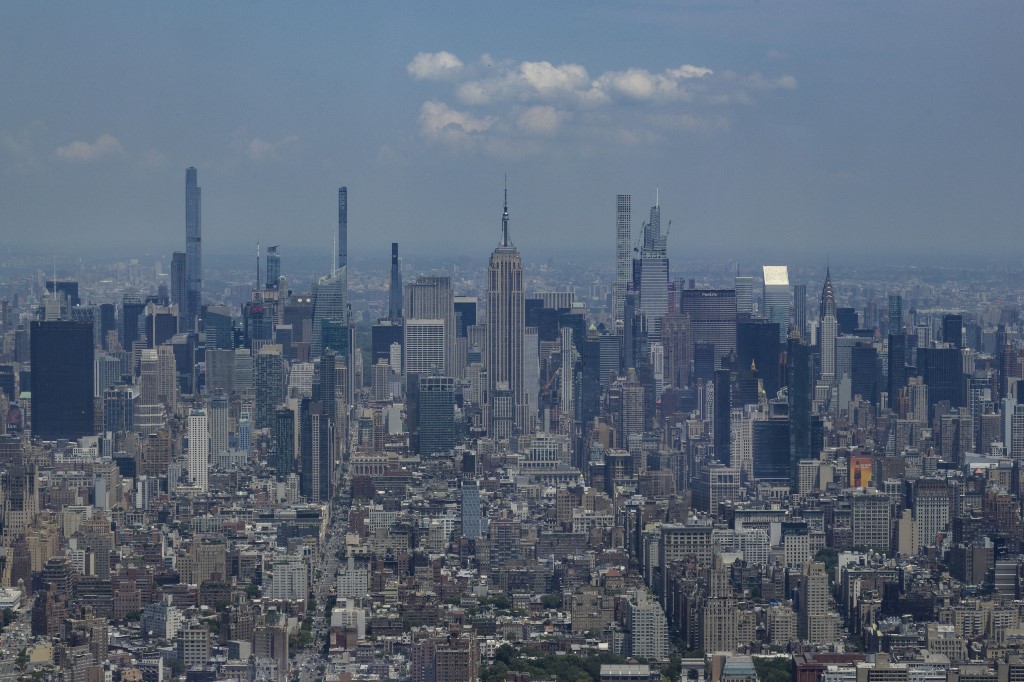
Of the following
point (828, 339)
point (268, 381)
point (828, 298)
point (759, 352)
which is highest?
point (828, 298)

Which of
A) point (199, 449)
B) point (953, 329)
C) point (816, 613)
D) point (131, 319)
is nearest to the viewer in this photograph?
point (816, 613)

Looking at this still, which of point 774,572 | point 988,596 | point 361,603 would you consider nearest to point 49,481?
point 361,603

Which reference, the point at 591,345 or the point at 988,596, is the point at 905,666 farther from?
the point at 591,345

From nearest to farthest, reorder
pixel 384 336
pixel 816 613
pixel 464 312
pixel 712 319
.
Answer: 1. pixel 816 613
2. pixel 712 319
3. pixel 384 336
4. pixel 464 312

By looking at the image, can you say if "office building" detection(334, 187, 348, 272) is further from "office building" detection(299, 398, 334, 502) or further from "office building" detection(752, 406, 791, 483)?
"office building" detection(752, 406, 791, 483)

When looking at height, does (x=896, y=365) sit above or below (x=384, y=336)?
below

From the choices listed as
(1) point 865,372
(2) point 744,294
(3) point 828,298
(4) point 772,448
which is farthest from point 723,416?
(1) point 865,372

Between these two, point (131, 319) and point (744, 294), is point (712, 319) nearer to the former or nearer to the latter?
point (744, 294)
